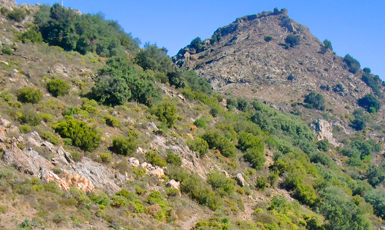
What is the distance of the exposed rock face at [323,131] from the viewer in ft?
191

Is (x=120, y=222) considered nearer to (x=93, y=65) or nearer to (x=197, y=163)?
(x=197, y=163)

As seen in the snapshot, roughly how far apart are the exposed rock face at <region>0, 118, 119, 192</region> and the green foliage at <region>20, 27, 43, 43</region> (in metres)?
19.4

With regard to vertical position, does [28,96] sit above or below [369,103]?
below

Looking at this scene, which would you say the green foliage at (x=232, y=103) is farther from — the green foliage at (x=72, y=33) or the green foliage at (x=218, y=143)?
the green foliage at (x=218, y=143)

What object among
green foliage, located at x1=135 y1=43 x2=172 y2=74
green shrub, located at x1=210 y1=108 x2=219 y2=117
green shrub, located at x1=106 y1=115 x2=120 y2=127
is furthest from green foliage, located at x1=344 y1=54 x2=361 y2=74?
green shrub, located at x1=106 y1=115 x2=120 y2=127

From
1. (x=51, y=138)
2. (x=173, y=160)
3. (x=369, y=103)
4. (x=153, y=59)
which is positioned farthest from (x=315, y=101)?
(x=51, y=138)

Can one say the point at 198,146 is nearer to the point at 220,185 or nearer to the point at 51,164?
the point at 220,185

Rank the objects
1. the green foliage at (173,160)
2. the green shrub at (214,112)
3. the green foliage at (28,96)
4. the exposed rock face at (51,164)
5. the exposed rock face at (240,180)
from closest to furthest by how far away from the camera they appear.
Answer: the exposed rock face at (51,164), the green foliage at (28,96), the green foliage at (173,160), the exposed rock face at (240,180), the green shrub at (214,112)

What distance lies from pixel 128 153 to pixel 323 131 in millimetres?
50283

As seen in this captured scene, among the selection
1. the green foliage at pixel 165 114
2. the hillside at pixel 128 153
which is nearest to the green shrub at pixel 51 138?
the hillside at pixel 128 153

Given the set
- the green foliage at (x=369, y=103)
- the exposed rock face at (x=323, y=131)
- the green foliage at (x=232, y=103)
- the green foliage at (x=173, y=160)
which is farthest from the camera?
the green foliage at (x=369, y=103)

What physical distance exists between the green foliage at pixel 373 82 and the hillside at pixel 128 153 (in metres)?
42.5

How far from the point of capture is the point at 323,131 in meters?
59.2

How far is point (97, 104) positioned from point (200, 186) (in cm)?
1034
